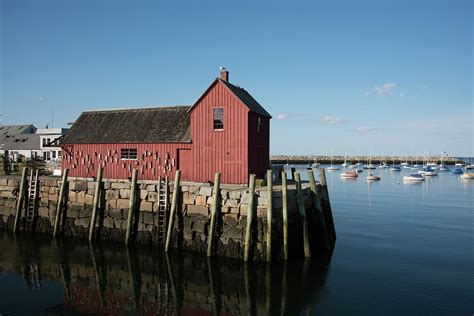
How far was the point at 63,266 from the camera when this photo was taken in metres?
16.5

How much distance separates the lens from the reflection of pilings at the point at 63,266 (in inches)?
580

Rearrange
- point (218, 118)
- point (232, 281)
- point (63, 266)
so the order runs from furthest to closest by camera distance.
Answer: point (218, 118) < point (63, 266) < point (232, 281)

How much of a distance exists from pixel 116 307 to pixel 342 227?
1820 centimetres

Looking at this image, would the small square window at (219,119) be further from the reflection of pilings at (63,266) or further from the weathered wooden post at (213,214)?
the reflection of pilings at (63,266)

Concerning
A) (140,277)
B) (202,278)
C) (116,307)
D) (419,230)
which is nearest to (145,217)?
(140,277)

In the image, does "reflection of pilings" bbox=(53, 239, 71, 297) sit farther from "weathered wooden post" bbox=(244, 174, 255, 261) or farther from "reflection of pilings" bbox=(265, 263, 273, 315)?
"reflection of pilings" bbox=(265, 263, 273, 315)

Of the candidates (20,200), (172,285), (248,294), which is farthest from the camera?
(20,200)

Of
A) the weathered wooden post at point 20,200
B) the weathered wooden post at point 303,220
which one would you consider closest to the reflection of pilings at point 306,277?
the weathered wooden post at point 303,220

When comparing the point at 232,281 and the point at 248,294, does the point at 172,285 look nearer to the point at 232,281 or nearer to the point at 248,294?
the point at 232,281

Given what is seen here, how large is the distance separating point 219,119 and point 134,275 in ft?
34.5

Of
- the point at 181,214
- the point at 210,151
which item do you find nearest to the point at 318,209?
the point at 181,214

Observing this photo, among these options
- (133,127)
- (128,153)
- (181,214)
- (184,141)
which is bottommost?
(181,214)

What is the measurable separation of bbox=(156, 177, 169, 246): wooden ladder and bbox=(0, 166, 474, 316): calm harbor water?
907 mm

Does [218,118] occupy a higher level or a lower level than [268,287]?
higher
